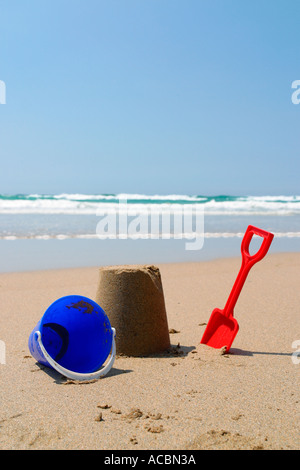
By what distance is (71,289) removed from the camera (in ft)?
17.1

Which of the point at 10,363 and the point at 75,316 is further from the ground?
the point at 75,316

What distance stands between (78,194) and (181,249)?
25.3 metres

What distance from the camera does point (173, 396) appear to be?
2.46 m

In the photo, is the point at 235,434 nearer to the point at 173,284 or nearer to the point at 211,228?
the point at 173,284

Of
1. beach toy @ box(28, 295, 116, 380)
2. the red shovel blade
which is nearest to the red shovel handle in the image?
the red shovel blade

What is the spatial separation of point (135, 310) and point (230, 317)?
64 centimetres

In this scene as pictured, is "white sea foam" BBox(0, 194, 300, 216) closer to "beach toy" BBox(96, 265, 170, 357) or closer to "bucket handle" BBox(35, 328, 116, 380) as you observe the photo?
"beach toy" BBox(96, 265, 170, 357)

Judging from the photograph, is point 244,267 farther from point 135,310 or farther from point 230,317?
point 135,310

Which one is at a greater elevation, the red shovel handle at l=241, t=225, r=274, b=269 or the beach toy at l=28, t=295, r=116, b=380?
the red shovel handle at l=241, t=225, r=274, b=269

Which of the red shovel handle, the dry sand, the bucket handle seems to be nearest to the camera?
the dry sand

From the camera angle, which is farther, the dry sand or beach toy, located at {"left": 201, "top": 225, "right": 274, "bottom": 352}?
beach toy, located at {"left": 201, "top": 225, "right": 274, "bottom": 352}

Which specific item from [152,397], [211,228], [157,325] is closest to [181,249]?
[211,228]

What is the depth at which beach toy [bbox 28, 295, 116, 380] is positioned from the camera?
2879 mm

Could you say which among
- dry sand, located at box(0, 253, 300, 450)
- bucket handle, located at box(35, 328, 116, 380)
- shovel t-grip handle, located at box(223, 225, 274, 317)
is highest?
shovel t-grip handle, located at box(223, 225, 274, 317)
